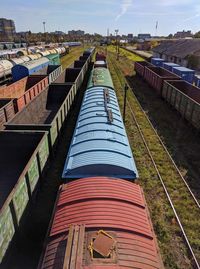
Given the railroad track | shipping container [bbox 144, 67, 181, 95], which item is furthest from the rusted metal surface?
shipping container [bbox 144, 67, 181, 95]

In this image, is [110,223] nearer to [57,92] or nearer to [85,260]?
[85,260]

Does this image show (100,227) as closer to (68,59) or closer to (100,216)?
(100,216)

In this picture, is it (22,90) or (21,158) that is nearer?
(21,158)

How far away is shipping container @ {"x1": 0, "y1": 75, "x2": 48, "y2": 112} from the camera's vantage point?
17172 mm

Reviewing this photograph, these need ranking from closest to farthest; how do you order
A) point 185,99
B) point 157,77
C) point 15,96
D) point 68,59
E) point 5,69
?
1. point 185,99
2. point 15,96
3. point 157,77
4. point 5,69
5. point 68,59

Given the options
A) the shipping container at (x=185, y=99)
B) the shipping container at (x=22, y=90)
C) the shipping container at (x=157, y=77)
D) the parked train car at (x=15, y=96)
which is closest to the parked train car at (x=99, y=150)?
the parked train car at (x=15, y=96)

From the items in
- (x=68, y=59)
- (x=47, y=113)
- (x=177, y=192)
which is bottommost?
(x=177, y=192)

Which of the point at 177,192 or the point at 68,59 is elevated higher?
the point at 68,59

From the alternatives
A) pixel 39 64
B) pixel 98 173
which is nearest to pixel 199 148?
pixel 98 173

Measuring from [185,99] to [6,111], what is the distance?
14242 millimetres

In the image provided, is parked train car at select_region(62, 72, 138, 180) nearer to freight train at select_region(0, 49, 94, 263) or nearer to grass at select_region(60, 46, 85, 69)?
freight train at select_region(0, 49, 94, 263)

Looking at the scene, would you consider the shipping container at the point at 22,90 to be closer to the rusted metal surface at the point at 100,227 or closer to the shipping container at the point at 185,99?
the rusted metal surface at the point at 100,227

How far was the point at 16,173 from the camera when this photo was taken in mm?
10805

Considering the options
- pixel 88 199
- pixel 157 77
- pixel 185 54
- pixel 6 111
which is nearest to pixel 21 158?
pixel 6 111
